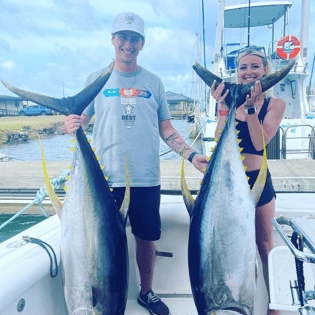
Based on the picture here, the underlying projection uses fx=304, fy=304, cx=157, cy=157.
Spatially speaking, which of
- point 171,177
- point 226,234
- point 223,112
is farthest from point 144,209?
point 171,177

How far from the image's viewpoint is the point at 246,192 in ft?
4.17

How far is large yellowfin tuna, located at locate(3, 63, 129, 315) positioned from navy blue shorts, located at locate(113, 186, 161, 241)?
0.22 meters

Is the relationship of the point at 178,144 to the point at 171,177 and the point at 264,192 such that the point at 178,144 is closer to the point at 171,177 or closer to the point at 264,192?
the point at 264,192

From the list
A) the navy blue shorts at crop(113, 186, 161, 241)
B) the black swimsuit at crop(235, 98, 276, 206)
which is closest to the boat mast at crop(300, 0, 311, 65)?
the black swimsuit at crop(235, 98, 276, 206)

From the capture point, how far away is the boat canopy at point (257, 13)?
7582mm

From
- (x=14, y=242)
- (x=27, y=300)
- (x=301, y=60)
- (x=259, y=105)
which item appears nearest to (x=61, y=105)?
(x=14, y=242)

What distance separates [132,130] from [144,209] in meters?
0.42

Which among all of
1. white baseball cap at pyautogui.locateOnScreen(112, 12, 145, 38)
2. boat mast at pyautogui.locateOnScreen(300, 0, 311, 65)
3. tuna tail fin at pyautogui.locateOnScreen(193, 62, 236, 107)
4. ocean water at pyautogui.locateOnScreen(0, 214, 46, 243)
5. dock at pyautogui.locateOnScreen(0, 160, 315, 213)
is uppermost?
boat mast at pyautogui.locateOnScreen(300, 0, 311, 65)

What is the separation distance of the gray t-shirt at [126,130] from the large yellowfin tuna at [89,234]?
235mm

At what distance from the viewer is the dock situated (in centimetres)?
292

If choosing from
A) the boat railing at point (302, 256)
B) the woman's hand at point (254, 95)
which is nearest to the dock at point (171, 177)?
the woman's hand at point (254, 95)

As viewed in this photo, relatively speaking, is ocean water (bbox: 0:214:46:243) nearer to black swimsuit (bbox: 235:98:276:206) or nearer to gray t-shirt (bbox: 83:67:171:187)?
gray t-shirt (bbox: 83:67:171:187)

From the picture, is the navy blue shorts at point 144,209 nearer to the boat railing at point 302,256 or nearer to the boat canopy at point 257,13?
the boat railing at point 302,256

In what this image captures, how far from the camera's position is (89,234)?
1235mm
